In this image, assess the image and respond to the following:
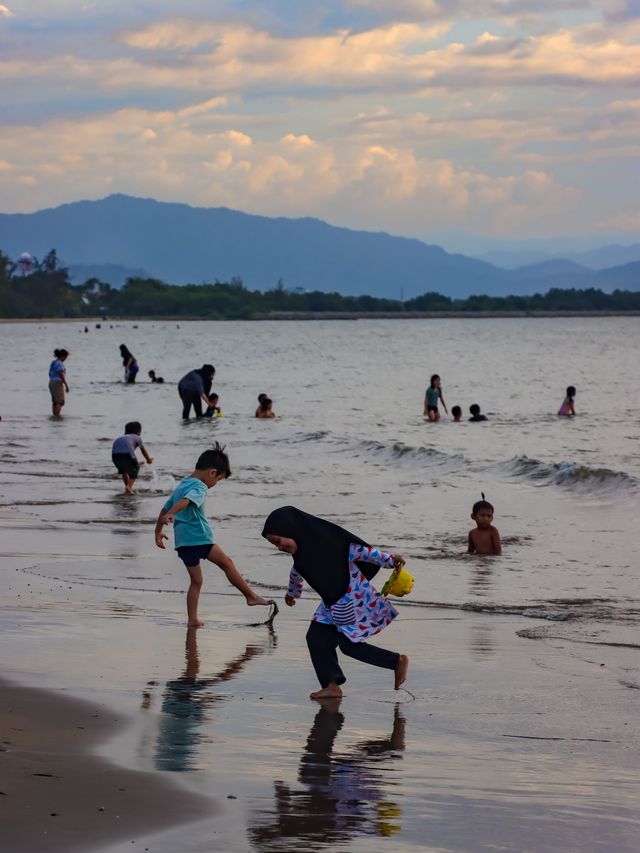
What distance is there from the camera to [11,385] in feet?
167

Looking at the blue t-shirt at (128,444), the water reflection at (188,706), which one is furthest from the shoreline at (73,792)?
the blue t-shirt at (128,444)

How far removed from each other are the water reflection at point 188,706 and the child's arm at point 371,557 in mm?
1088

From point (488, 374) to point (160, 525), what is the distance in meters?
61.7

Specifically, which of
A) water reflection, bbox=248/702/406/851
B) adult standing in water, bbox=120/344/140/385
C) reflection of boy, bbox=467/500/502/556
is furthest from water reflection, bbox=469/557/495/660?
adult standing in water, bbox=120/344/140/385

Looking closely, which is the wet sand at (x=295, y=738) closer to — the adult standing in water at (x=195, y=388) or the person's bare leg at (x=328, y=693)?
the person's bare leg at (x=328, y=693)

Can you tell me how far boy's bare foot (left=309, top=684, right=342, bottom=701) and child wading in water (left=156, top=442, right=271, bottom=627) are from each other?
7.01ft

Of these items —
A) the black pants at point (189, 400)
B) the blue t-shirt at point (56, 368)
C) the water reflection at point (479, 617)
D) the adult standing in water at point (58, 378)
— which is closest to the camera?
the water reflection at point (479, 617)

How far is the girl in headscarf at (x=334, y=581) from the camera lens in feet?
24.1

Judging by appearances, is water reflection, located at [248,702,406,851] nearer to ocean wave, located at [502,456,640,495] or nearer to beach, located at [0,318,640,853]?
beach, located at [0,318,640,853]

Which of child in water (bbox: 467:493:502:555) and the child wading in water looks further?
child in water (bbox: 467:493:502:555)

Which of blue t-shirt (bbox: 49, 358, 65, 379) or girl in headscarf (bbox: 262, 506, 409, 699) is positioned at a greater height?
blue t-shirt (bbox: 49, 358, 65, 379)

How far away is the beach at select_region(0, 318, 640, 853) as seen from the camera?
5.16 metres

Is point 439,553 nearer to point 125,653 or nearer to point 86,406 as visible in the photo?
point 125,653

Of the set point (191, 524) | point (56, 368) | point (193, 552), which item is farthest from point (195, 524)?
point (56, 368)
